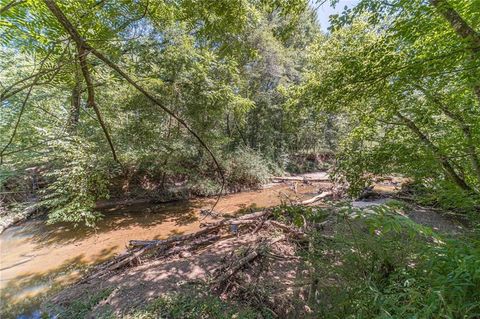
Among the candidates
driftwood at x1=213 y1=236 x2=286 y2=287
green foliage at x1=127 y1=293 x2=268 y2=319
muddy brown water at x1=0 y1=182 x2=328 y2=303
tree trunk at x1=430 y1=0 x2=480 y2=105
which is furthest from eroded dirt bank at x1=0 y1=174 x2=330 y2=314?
tree trunk at x1=430 y1=0 x2=480 y2=105

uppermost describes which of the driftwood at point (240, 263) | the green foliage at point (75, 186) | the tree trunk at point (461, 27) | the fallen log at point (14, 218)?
the tree trunk at point (461, 27)

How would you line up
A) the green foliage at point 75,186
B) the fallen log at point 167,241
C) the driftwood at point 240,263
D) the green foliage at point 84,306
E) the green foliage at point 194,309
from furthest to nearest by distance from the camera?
1. the green foliage at point 75,186
2. the fallen log at point 167,241
3. the driftwood at point 240,263
4. the green foliage at point 84,306
5. the green foliage at point 194,309

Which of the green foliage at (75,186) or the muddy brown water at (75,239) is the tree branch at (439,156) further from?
the green foliage at (75,186)

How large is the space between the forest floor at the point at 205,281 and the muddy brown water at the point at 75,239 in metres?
0.89

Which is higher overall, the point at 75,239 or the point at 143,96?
the point at 143,96

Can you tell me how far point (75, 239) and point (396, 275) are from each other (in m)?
6.33

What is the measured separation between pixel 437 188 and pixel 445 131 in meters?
0.69

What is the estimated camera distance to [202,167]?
832cm

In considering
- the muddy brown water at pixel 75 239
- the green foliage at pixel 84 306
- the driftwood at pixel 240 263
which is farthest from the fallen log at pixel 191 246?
the driftwood at pixel 240 263

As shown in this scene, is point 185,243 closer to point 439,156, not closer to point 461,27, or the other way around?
point 439,156

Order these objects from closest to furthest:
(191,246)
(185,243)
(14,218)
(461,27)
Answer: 1. (461,27)
2. (191,246)
3. (185,243)
4. (14,218)

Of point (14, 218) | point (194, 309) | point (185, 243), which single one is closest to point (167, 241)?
point (185, 243)

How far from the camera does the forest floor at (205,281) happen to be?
2459 millimetres

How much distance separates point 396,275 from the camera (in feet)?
4.63
